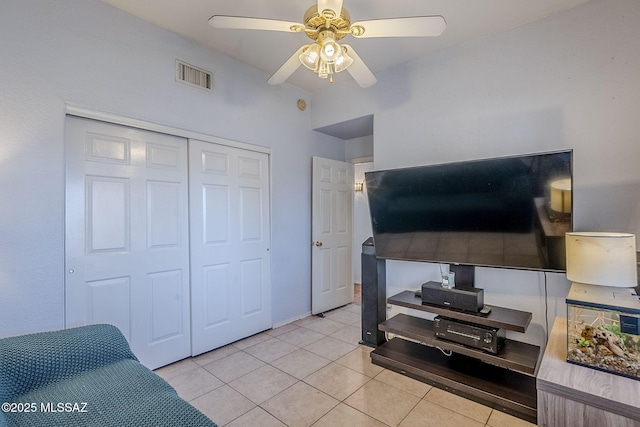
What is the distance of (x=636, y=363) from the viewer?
1.35 meters

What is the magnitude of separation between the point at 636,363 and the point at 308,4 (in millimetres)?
2699

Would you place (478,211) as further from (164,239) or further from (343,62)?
(164,239)

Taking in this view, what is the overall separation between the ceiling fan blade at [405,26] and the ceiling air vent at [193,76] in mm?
1645

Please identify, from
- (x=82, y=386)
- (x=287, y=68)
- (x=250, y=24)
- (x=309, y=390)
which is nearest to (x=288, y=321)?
(x=309, y=390)

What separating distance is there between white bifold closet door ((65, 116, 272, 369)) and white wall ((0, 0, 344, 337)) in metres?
0.11

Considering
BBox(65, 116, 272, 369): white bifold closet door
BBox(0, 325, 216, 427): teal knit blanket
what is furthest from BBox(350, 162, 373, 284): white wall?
BBox(0, 325, 216, 427): teal knit blanket

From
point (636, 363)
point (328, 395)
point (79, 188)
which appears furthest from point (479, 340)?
point (79, 188)

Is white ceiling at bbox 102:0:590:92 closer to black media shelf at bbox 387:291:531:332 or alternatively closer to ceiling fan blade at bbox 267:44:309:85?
ceiling fan blade at bbox 267:44:309:85

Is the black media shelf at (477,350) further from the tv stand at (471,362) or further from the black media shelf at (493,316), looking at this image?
the black media shelf at (493,316)

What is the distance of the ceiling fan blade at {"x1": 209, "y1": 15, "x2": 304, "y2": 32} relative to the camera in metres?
1.56

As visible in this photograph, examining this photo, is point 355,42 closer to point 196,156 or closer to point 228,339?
point 196,156

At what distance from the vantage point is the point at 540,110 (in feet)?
7.45

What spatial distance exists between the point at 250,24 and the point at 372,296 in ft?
7.56

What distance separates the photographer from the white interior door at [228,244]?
2.72 m
